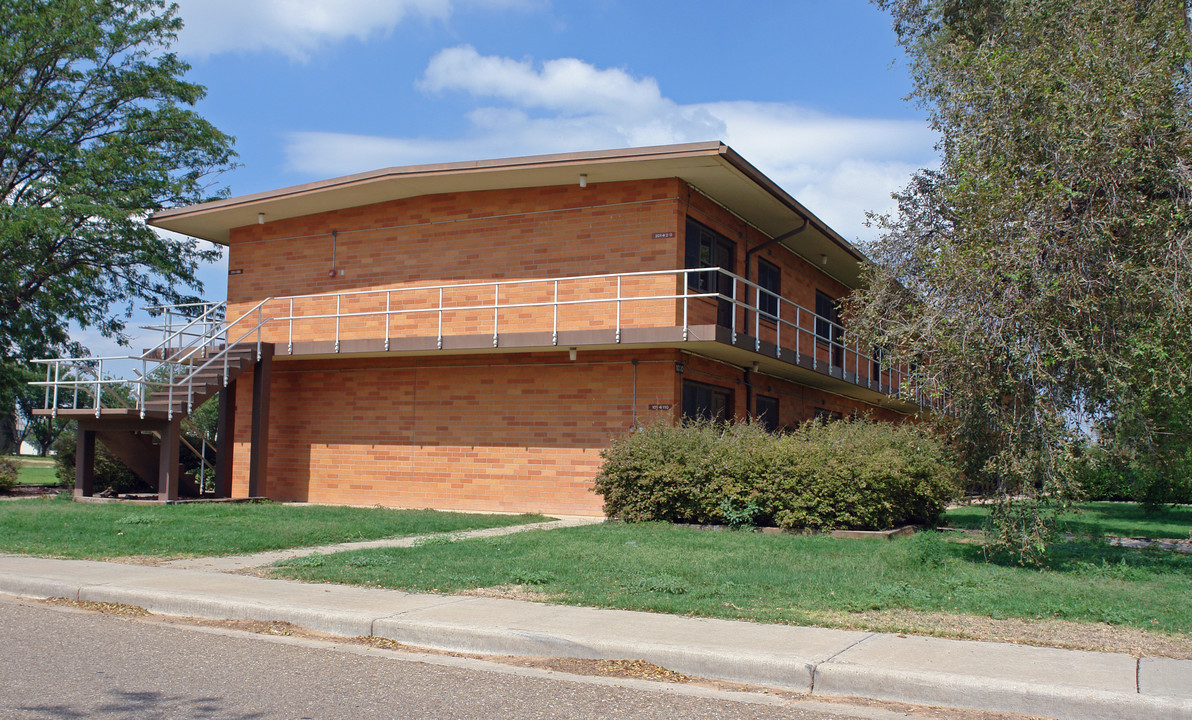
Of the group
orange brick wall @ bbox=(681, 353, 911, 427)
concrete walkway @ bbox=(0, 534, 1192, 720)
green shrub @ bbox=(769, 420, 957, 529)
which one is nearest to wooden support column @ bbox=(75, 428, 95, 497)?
concrete walkway @ bbox=(0, 534, 1192, 720)

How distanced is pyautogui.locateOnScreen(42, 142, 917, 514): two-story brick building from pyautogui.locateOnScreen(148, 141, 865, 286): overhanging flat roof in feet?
0.18

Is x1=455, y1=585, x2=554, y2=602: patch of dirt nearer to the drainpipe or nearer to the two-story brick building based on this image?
the two-story brick building

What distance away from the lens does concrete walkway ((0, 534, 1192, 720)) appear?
5906 millimetres

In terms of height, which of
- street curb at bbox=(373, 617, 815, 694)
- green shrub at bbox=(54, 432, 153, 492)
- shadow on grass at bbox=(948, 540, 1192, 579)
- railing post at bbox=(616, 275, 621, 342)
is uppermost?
railing post at bbox=(616, 275, 621, 342)

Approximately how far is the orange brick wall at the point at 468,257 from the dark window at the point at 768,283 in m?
4.81

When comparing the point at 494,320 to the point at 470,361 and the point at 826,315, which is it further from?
the point at 826,315

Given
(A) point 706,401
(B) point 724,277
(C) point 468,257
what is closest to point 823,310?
(B) point 724,277

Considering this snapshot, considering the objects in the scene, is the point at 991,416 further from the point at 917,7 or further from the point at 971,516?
the point at 917,7

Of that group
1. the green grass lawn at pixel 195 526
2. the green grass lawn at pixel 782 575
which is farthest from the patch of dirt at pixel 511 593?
the green grass lawn at pixel 195 526

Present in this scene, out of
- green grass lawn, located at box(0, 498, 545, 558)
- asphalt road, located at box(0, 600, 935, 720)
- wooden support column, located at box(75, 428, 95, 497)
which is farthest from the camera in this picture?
wooden support column, located at box(75, 428, 95, 497)

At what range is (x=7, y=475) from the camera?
2388cm

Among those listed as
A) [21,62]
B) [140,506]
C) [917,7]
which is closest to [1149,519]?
[917,7]

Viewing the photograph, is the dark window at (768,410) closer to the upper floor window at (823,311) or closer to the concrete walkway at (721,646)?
the upper floor window at (823,311)

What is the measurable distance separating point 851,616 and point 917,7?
17.7m
